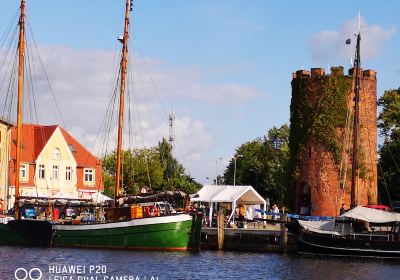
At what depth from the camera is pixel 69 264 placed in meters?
41.7

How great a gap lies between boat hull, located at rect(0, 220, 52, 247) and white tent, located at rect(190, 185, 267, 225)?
35.5 feet

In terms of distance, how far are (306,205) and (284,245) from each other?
49.3ft

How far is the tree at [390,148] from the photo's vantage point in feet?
262

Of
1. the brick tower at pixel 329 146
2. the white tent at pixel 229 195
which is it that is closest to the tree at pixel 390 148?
the brick tower at pixel 329 146

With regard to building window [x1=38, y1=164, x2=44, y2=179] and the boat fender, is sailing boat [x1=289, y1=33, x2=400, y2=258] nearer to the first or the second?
the boat fender

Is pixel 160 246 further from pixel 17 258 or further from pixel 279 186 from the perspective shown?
pixel 279 186

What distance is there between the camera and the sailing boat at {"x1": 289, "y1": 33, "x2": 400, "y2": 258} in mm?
48688

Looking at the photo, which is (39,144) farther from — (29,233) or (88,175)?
(29,233)

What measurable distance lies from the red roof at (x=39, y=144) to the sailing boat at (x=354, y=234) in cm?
4796

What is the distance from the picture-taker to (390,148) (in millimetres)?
81312

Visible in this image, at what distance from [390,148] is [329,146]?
18.3 metres

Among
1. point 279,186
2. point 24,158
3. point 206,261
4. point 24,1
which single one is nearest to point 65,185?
point 24,158

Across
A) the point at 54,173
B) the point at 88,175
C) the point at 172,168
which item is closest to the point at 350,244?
the point at 54,173

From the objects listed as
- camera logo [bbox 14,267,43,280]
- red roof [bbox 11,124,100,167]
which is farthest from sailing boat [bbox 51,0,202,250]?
red roof [bbox 11,124,100,167]
